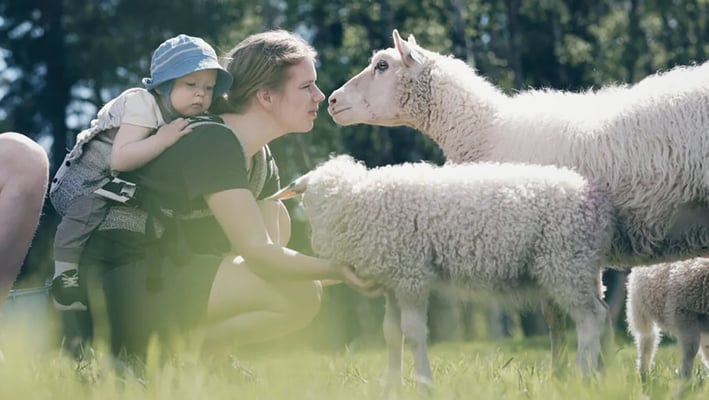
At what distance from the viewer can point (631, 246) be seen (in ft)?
15.9

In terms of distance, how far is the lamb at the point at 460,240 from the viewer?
13.0 ft

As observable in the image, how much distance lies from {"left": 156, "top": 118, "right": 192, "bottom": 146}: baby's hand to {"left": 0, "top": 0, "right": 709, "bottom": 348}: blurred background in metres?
12.9

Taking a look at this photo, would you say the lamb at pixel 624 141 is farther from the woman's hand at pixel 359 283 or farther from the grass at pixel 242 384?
the woman's hand at pixel 359 283

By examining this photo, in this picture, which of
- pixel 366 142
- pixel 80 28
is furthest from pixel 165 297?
pixel 80 28

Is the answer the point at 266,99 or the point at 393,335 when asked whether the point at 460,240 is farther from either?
the point at 266,99

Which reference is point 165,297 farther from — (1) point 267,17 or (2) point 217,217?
(1) point 267,17

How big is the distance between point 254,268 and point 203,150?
0.51m

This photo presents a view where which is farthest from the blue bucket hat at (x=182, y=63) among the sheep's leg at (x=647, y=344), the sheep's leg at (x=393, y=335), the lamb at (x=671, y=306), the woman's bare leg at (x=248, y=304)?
the sheep's leg at (x=647, y=344)

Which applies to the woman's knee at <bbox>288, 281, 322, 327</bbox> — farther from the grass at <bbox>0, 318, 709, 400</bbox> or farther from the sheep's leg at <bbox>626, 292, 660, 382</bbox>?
the sheep's leg at <bbox>626, 292, 660, 382</bbox>

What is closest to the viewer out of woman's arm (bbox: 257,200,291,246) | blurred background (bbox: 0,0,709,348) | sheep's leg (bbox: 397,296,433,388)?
sheep's leg (bbox: 397,296,433,388)

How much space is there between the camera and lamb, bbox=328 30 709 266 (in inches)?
191

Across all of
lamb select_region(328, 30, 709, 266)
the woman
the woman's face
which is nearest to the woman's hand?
the woman

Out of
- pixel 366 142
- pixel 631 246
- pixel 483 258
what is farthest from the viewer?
pixel 366 142

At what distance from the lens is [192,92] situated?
425cm
